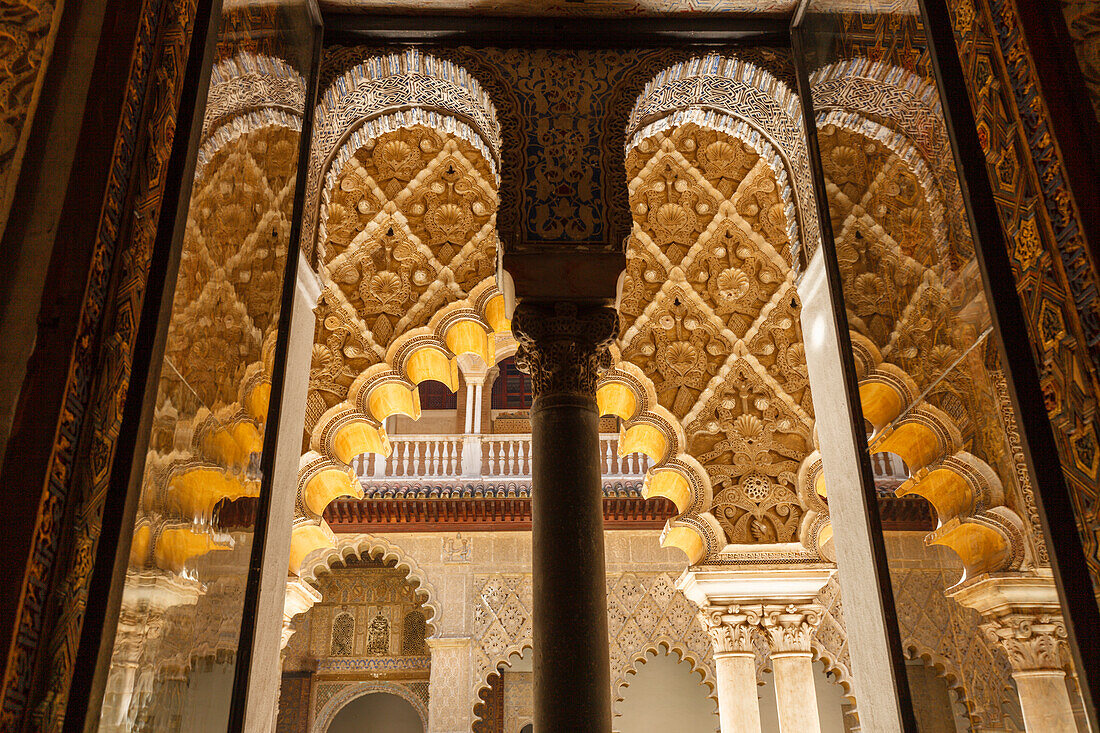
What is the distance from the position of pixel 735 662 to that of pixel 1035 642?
4.15 metres

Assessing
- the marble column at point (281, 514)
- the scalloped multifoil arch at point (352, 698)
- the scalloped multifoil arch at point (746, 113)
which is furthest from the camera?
the scalloped multifoil arch at point (352, 698)

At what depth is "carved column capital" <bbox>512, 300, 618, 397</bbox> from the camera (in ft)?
9.62

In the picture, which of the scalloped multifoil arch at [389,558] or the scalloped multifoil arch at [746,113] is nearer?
the scalloped multifoil arch at [746,113]

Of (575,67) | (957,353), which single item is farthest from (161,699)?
(575,67)

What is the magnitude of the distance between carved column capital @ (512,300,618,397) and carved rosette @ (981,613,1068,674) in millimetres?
1556

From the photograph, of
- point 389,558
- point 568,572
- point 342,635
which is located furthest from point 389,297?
point 342,635

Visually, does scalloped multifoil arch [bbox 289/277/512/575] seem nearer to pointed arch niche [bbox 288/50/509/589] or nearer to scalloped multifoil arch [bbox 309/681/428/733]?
pointed arch niche [bbox 288/50/509/589]

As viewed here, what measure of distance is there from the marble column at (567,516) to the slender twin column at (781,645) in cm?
275

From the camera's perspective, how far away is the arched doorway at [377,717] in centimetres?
1212

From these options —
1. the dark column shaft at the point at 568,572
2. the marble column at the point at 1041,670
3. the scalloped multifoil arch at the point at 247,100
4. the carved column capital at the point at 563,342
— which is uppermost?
the scalloped multifoil arch at the point at 247,100

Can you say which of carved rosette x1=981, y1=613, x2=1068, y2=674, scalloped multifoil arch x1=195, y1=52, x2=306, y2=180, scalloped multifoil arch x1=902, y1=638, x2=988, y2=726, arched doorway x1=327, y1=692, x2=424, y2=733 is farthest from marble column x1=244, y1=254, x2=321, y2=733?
arched doorway x1=327, y1=692, x2=424, y2=733

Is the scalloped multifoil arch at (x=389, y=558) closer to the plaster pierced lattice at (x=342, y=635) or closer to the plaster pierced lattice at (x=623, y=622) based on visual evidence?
the plaster pierced lattice at (x=623, y=622)

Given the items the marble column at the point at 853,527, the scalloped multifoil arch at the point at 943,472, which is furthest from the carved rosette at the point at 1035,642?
the marble column at the point at 853,527

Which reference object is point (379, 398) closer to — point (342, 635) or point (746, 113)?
point (746, 113)
